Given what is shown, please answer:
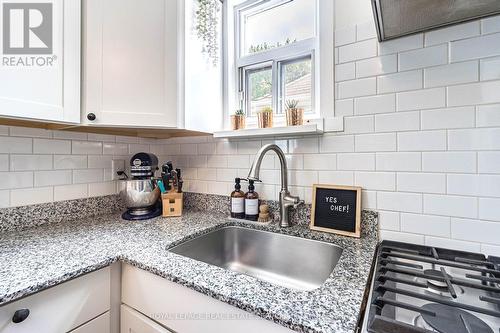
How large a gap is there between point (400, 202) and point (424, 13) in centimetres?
67

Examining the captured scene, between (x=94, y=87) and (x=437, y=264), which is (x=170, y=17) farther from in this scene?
(x=437, y=264)

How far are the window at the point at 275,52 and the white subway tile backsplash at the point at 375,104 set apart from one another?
26 cm

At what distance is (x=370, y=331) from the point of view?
0.44 meters

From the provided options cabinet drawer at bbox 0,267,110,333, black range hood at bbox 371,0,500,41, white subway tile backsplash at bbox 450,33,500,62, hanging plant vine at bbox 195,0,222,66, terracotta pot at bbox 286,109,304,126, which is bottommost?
cabinet drawer at bbox 0,267,110,333

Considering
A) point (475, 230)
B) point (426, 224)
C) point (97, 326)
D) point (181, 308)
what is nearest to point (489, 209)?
point (475, 230)

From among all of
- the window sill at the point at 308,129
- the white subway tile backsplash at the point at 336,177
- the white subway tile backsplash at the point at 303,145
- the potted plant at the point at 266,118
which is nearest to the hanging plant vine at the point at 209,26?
the potted plant at the point at 266,118

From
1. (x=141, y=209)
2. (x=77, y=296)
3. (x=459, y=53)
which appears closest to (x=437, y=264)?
(x=459, y=53)

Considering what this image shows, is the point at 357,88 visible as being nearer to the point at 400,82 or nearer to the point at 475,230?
the point at 400,82

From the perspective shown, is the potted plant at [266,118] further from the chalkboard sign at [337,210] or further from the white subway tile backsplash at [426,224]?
the white subway tile backsplash at [426,224]

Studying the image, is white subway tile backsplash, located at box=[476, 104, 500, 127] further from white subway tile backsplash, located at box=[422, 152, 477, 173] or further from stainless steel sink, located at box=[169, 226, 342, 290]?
stainless steel sink, located at box=[169, 226, 342, 290]

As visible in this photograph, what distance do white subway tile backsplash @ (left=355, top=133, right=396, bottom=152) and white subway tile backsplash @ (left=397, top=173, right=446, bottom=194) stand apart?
12 centimetres

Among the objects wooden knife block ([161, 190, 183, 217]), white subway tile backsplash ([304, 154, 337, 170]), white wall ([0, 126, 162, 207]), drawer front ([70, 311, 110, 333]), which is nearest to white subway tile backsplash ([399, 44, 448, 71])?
white subway tile backsplash ([304, 154, 337, 170])

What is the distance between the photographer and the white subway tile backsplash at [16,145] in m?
1.03

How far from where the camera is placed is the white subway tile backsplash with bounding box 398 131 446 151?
2.78 feet
